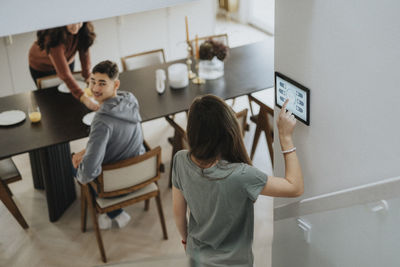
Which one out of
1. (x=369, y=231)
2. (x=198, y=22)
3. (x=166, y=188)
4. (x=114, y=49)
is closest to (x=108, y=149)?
(x=166, y=188)

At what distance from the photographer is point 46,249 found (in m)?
3.63

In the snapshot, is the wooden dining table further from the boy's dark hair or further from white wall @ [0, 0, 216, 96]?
white wall @ [0, 0, 216, 96]

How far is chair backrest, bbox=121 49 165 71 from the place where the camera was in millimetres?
4660

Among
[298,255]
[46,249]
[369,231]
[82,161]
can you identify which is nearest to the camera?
[369,231]

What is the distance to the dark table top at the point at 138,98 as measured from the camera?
136 inches

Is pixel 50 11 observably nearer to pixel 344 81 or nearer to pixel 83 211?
pixel 344 81

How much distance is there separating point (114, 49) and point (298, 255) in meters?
4.01

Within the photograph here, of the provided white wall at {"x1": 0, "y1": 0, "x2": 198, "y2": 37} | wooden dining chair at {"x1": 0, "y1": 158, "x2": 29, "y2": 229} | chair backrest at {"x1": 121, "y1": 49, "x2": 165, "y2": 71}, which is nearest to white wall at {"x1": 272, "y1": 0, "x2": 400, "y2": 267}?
white wall at {"x1": 0, "y1": 0, "x2": 198, "y2": 37}

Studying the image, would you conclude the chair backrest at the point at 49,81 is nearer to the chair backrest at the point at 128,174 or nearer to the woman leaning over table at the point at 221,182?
the chair backrest at the point at 128,174

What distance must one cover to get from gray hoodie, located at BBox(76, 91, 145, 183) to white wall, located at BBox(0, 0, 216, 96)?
2.38 metres

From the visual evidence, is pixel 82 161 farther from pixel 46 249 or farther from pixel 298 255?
pixel 298 255

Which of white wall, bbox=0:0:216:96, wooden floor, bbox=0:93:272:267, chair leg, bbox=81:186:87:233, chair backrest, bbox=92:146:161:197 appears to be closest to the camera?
chair backrest, bbox=92:146:161:197

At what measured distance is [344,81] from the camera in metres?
1.69

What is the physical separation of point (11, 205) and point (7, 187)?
0.13m
